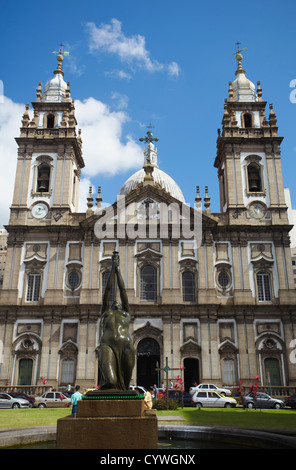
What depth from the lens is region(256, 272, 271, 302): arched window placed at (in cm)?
3228

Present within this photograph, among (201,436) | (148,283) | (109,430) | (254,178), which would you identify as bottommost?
(201,436)

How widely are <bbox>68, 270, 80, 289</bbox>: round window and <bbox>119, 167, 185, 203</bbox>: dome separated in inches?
737

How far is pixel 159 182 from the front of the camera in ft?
164

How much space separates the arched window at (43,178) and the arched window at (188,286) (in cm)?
1288

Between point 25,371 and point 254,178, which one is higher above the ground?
point 254,178

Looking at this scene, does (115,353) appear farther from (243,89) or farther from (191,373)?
(243,89)

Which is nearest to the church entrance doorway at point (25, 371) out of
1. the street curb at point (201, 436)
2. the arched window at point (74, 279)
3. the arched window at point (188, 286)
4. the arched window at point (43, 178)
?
the arched window at point (74, 279)

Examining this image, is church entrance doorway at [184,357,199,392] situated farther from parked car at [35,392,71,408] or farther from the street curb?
the street curb

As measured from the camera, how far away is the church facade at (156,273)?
101 feet

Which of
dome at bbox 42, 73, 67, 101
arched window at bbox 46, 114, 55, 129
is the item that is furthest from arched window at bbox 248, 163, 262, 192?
dome at bbox 42, 73, 67, 101

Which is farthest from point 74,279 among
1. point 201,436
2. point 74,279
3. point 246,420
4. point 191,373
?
point 201,436

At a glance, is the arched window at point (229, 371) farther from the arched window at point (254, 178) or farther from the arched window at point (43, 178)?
the arched window at point (43, 178)

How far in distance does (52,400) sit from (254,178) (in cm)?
2210
